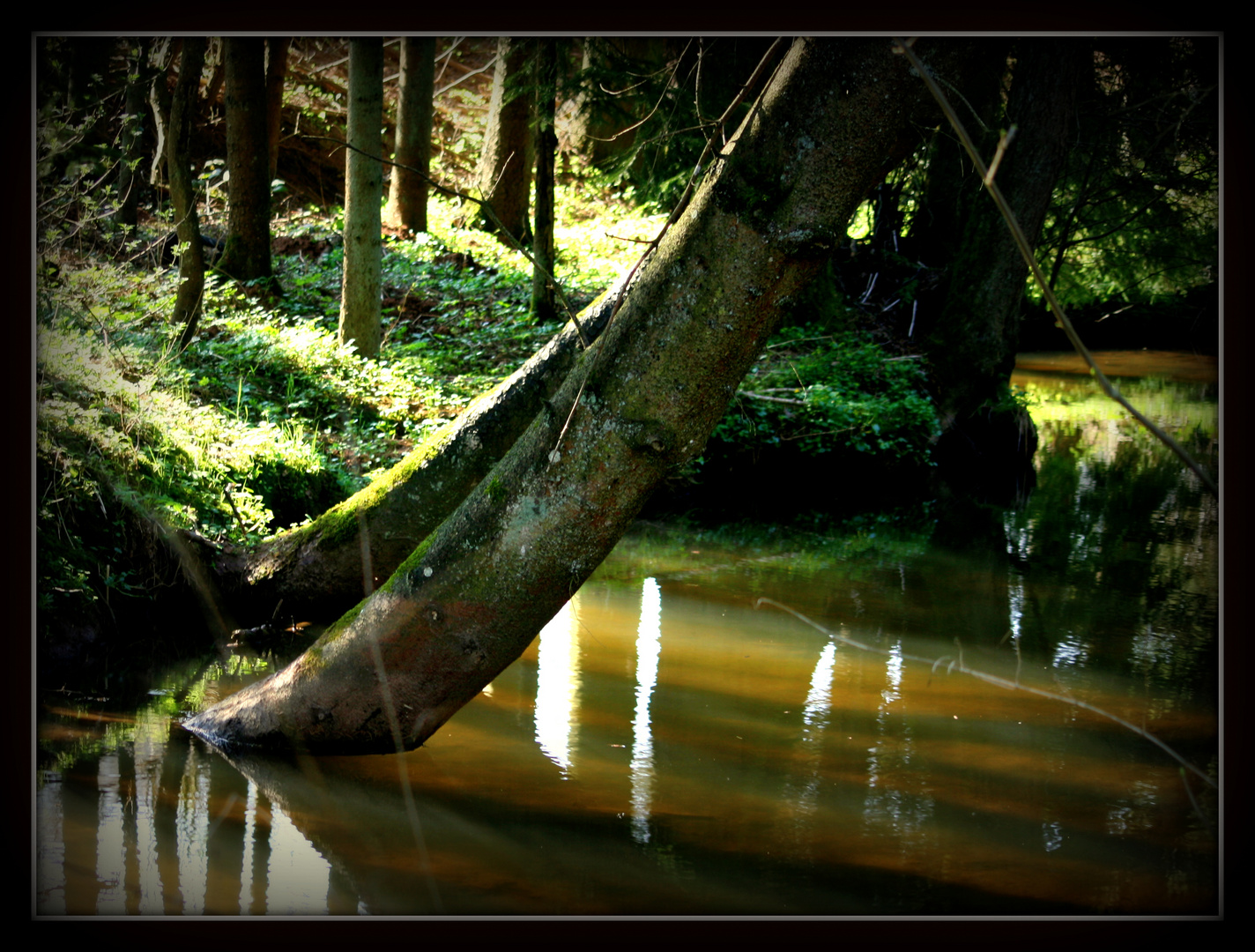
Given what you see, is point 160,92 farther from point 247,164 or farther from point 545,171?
point 545,171

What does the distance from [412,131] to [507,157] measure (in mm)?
1439

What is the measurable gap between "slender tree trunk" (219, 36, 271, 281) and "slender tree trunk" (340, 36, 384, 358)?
149 centimetres

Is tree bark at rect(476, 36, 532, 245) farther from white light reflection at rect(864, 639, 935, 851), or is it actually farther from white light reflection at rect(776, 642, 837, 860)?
white light reflection at rect(864, 639, 935, 851)

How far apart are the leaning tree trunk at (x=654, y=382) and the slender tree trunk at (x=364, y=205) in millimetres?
5488

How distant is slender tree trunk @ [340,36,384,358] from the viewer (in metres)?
7.52

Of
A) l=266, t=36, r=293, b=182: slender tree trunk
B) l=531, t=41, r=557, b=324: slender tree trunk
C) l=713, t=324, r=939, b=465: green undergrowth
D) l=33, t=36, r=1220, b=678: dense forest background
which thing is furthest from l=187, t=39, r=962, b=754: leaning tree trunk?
l=266, t=36, r=293, b=182: slender tree trunk

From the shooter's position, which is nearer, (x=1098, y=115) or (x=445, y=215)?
(x=1098, y=115)

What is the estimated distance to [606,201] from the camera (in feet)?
49.2

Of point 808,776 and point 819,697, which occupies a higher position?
point 819,697

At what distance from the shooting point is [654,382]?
2.63m

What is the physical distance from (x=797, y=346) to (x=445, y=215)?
5248mm

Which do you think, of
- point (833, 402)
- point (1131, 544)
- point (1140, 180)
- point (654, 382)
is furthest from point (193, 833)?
point (1140, 180)

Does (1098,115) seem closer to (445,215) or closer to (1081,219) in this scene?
(1081,219)
